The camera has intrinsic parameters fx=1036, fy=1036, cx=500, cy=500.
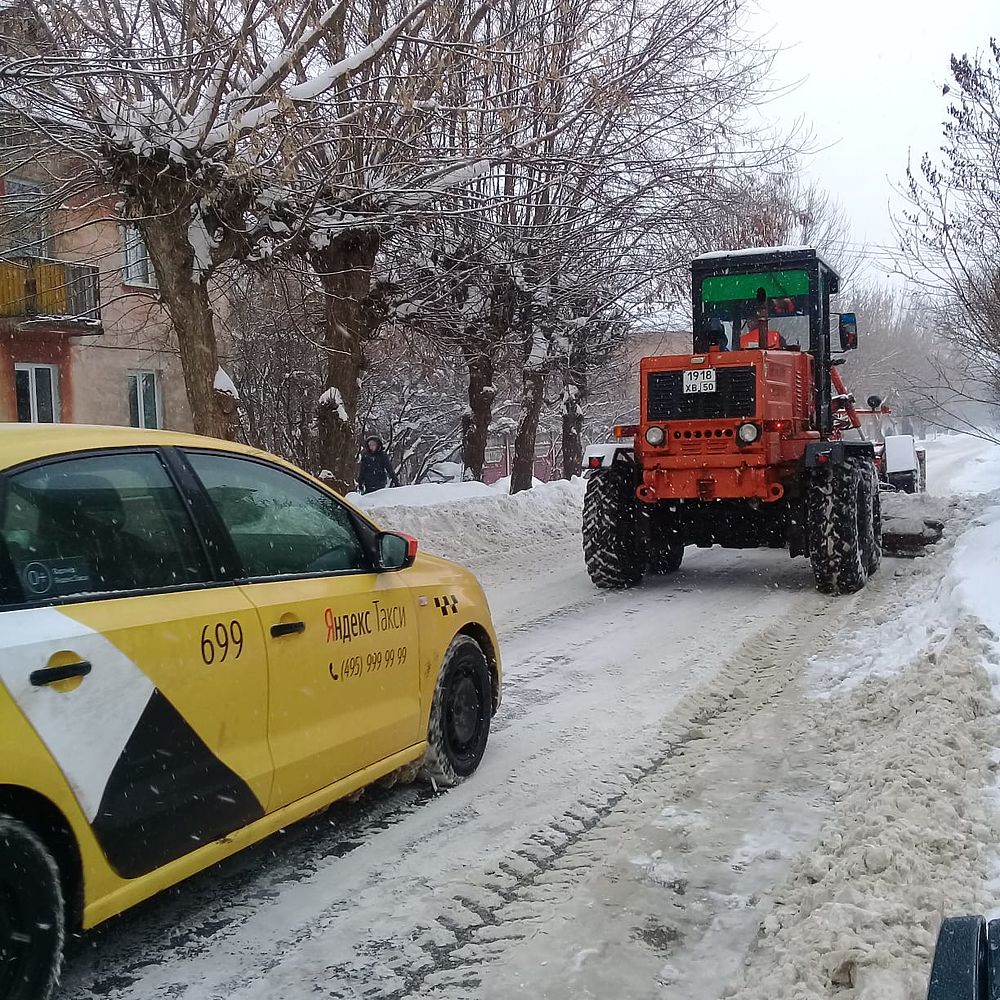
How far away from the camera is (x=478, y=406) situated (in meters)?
18.0

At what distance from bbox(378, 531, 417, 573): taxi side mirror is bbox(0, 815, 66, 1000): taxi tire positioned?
184 cm

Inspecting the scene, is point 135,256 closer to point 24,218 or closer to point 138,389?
point 138,389

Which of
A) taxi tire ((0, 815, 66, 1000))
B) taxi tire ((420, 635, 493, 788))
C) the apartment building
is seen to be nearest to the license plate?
taxi tire ((420, 635, 493, 788))

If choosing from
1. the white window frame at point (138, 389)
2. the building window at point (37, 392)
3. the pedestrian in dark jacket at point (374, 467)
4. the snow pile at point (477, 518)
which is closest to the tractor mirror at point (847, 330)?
the snow pile at point (477, 518)

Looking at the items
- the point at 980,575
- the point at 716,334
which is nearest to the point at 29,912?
the point at 980,575

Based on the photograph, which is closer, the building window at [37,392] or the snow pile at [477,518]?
the snow pile at [477,518]

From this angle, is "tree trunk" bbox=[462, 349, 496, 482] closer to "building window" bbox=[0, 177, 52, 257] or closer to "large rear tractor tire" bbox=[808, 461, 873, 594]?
"building window" bbox=[0, 177, 52, 257]

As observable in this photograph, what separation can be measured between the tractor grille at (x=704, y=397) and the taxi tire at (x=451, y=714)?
5.24 m

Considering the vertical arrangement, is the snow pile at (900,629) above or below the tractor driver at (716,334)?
below

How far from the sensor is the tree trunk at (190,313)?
9344 mm

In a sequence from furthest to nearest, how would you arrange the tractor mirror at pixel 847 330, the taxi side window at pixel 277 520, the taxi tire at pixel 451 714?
1. the tractor mirror at pixel 847 330
2. the taxi tire at pixel 451 714
3. the taxi side window at pixel 277 520

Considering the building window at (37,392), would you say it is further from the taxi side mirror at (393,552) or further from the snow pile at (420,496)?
the taxi side mirror at (393,552)

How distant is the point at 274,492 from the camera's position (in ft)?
12.7

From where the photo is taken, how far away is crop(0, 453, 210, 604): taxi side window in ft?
8.98
